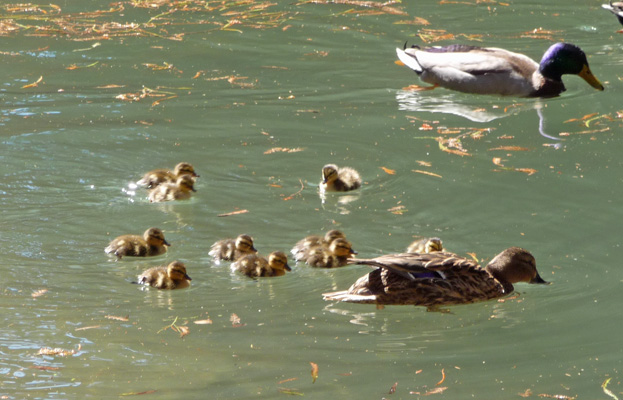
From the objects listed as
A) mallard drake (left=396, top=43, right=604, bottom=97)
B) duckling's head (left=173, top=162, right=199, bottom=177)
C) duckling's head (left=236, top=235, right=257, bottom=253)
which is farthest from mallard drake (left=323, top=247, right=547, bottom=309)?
mallard drake (left=396, top=43, right=604, bottom=97)

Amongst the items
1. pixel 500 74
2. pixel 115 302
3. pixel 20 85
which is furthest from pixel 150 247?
pixel 500 74

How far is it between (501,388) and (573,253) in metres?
1.85

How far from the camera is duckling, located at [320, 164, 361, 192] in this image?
25.0 feet

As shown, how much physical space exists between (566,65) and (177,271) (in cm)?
561

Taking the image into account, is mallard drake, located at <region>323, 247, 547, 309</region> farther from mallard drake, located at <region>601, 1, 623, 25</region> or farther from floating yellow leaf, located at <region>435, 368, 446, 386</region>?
mallard drake, located at <region>601, 1, 623, 25</region>

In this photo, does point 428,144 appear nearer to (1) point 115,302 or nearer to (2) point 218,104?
(2) point 218,104

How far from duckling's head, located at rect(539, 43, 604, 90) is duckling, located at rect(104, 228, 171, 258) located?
5046 mm

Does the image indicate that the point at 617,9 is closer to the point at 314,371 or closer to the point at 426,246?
the point at 426,246

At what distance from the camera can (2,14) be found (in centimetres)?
1294

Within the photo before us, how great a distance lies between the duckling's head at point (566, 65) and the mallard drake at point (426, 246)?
4.25 m

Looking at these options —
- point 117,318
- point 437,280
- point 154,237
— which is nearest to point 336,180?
point 154,237

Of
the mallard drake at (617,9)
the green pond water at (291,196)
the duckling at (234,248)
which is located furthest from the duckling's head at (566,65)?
the duckling at (234,248)

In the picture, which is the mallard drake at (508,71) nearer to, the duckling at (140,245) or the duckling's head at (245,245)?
the duckling's head at (245,245)

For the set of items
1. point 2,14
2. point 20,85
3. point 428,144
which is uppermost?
point 2,14
